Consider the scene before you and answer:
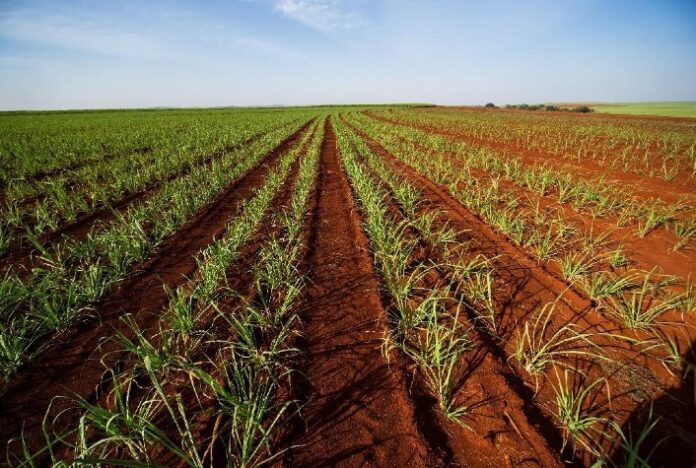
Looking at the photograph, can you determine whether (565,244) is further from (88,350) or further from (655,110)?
(655,110)

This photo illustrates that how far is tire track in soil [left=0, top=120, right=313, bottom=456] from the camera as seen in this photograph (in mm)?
Answer: 2205

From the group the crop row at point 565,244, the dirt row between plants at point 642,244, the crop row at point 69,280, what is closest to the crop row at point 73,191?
the crop row at point 69,280

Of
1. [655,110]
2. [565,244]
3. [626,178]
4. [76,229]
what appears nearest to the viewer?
[565,244]

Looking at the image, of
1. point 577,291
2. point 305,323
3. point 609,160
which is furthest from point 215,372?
point 609,160

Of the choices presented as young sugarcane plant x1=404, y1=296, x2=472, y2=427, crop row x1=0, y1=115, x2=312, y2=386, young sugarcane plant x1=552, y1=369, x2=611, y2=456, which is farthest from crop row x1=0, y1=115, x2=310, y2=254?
young sugarcane plant x1=552, y1=369, x2=611, y2=456

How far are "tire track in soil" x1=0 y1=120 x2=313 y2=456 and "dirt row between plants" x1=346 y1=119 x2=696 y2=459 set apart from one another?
3.34 m

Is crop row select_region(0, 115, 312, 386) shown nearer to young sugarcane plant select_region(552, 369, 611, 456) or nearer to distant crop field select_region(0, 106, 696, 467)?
distant crop field select_region(0, 106, 696, 467)

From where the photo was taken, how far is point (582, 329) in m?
2.93

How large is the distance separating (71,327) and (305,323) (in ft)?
7.26

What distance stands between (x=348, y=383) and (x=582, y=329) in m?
2.24

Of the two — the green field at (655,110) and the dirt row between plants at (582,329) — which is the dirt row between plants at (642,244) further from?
the green field at (655,110)

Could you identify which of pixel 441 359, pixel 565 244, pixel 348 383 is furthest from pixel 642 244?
pixel 348 383

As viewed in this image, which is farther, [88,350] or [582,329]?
[582,329]

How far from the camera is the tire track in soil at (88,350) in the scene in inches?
86.8
